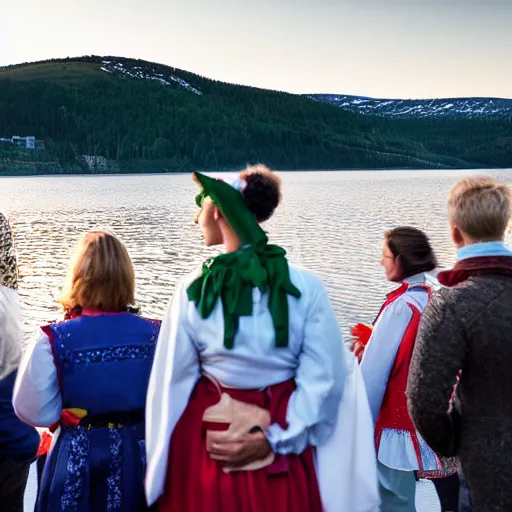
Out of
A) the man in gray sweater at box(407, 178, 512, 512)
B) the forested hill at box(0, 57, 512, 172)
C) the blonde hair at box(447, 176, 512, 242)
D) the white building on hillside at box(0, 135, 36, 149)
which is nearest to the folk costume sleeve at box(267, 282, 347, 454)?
the man in gray sweater at box(407, 178, 512, 512)

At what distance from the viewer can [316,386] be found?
7.14 ft

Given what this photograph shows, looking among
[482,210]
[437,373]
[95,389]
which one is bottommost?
[95,389]

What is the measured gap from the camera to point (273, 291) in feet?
7.15

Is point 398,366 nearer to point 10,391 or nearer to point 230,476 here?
point 230,476

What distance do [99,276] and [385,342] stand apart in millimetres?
1350

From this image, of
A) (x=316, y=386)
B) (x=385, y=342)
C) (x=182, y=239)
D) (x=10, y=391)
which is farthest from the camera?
(x=182, y=239)

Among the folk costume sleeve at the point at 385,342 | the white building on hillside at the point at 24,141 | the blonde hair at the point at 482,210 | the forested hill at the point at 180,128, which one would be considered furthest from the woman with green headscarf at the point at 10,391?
the white building on hillside at the point at 24,141

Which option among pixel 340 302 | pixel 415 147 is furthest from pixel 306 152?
pixel 340 302

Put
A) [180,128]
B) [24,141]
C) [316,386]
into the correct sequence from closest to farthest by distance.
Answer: [316,386] < [24,141] < [180,128]

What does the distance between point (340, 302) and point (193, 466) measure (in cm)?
1281

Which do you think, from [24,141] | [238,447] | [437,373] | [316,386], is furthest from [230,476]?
[24,141]

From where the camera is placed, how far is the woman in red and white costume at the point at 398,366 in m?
3.23

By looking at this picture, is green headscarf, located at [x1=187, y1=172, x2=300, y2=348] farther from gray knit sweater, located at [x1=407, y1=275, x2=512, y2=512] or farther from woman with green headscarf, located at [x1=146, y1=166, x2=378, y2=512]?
gray knit sweater, located at [x1=407, y1=275, x2=512, y2=512]

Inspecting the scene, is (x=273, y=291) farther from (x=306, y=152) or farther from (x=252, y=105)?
(x=252, y=105)
